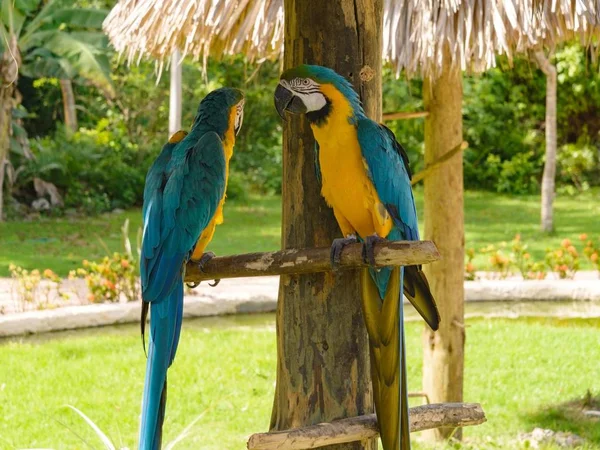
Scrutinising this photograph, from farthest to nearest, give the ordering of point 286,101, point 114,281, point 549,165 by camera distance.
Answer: point 549,165, point 114,281, point 286,101

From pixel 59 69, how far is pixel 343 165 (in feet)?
29.8

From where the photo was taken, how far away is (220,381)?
4312 mm

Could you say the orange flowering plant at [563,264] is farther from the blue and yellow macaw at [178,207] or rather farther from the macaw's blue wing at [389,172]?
the blue and yellow macaw at [178,207]

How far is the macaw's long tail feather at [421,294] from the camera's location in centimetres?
186

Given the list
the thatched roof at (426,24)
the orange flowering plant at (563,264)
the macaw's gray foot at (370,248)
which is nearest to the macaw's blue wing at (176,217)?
the macaw's gray foot at (370,248)

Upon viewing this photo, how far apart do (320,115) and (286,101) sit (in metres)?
0.09

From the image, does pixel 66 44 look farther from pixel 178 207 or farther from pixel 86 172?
pixel 178 207

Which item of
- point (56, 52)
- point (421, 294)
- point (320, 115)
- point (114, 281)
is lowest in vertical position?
point (114, 281)

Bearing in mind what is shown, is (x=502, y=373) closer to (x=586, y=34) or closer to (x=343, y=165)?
(x=586, y=34)

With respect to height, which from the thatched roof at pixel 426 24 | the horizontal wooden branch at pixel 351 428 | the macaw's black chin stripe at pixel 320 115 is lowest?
the horizontal wooden branch at pixel 351 428

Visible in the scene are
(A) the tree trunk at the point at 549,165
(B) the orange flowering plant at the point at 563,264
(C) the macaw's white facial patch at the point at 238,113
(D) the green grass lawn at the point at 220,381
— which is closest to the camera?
(C) the macaw's white facial patch at the point at 238,113

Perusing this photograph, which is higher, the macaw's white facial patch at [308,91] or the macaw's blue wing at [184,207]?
the macaw's white facial patch at [308,91]

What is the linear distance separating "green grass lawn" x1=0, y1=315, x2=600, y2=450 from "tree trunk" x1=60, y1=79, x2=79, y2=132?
24.9 feet

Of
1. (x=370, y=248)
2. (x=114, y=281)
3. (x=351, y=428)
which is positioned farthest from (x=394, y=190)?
(x=114, y=281)
